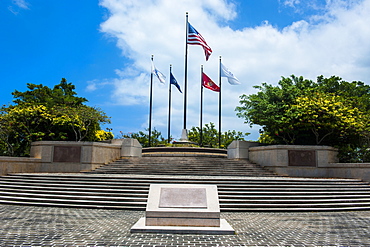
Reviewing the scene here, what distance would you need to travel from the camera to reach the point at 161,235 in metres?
6.66

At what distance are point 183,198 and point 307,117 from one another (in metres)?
14.9

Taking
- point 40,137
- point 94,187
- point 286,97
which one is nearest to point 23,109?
point 40,137

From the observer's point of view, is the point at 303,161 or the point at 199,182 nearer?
the point at 199,182

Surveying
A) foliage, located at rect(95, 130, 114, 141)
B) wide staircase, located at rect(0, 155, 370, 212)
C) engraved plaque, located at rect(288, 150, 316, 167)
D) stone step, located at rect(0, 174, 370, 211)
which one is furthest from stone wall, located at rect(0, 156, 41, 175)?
engraved plaque, located at rect(288, 150, 316, 167)

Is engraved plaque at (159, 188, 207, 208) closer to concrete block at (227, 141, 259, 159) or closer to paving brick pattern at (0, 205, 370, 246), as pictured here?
paving brick pattern at (0, 205, 370, 246)

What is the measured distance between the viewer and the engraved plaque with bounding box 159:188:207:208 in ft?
24.6

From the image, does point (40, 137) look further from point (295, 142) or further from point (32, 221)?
point (295, 142)

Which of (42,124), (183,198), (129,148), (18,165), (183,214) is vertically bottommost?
(183,214)

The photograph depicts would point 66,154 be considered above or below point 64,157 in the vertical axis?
above

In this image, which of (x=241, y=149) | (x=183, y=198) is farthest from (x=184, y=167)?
(x=183, y=198)

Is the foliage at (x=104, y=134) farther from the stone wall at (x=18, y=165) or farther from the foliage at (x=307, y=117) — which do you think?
the foliage at (x=307, y=117)

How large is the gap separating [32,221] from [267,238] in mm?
5992

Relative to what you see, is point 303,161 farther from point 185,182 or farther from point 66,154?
point 66,154

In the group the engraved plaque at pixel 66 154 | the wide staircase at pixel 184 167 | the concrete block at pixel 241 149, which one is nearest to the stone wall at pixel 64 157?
the engraved plaque at pixel 66 154
